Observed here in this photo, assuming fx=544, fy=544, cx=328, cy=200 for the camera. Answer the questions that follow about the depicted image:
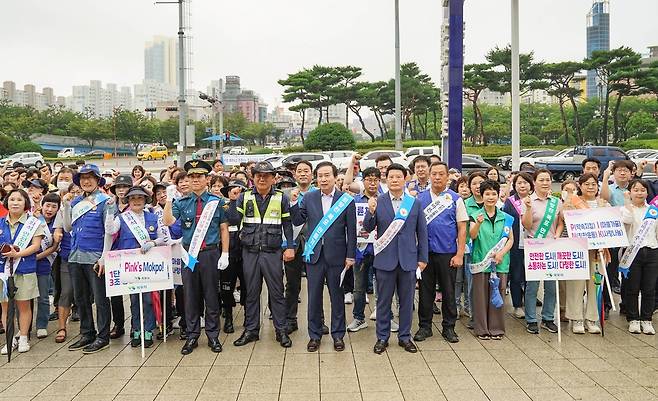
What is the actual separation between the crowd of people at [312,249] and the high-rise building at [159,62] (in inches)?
5160

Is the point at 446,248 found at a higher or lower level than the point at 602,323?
higher

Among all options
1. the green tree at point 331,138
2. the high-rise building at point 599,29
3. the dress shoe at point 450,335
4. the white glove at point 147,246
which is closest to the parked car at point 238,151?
the green tree at point 331,138

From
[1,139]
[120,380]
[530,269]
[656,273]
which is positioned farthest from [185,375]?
[1,139]

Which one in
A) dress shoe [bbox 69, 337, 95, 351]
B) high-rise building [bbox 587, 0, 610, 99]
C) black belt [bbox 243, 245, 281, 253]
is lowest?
dress shoe [bbox 69, 337, 95, 351]

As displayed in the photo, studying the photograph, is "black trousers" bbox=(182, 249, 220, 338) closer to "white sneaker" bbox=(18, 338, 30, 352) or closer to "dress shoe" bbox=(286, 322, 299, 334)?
"dress shoe" bbox=(286, 322, 299, 334)

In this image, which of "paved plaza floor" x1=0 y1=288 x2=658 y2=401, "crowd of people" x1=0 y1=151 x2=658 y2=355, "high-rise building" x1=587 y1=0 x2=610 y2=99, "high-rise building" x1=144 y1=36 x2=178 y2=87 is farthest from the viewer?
"high-rise building" x1=587 y1=0 x2=610 y2=99

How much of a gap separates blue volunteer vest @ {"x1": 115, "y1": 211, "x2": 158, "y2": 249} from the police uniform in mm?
317

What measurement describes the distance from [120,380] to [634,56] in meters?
44.5

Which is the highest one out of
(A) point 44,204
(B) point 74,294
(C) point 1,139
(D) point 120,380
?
(C) point 1,139

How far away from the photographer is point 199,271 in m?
5.70

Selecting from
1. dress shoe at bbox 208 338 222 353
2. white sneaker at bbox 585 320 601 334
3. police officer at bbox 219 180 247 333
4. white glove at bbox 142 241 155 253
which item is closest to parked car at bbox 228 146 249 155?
police officer at bbox 219 180 247 333

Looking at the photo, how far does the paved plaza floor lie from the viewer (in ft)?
15.0

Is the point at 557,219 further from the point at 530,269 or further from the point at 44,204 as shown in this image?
the point at 44,204

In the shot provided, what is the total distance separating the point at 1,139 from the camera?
47750mm
